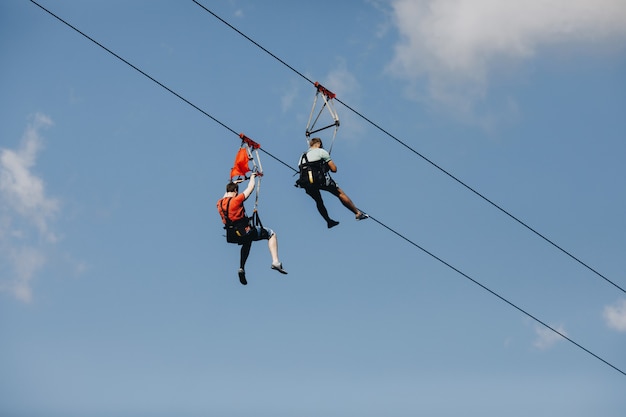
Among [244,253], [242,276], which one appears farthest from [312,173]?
[242,276]

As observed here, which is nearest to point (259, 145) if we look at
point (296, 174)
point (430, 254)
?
point (296, 174)

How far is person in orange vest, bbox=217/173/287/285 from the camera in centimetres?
1702

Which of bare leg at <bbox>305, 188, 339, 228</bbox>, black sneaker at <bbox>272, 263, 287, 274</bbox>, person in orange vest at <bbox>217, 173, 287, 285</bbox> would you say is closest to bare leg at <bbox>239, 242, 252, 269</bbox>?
person in orange vest at <bbox>217, 173, 287, 285</bbox>

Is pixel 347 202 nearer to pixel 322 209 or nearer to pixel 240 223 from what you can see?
pixel 322 209

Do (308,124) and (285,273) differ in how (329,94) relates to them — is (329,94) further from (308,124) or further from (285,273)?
(285,273)

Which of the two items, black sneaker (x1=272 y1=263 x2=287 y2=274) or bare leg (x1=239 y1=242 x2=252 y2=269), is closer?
black sneaker (x1=272 y1=263 x2=287 y2=274)

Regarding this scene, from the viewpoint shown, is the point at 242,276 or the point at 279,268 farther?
the point at 242,276

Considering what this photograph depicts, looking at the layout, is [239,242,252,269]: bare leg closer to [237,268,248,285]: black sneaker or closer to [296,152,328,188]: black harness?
[237,268,248,285]: black sneaker

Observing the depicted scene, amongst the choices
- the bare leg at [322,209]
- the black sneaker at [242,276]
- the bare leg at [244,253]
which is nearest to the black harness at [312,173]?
the bare leg at [322,209]

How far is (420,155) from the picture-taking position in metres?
17.0

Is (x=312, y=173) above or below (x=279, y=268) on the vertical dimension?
above

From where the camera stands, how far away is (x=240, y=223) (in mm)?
17062

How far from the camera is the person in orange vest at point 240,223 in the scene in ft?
55.8

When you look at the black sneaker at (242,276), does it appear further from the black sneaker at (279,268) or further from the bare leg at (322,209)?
the bare leg at (322,209)
